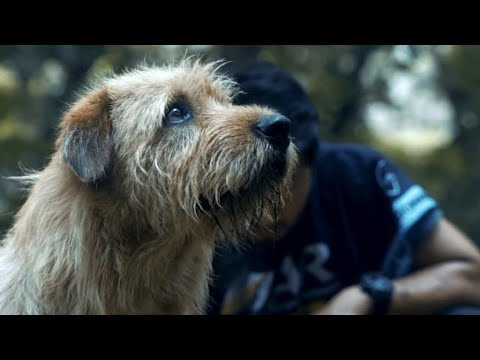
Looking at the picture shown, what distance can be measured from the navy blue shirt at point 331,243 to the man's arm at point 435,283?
0.08 metres

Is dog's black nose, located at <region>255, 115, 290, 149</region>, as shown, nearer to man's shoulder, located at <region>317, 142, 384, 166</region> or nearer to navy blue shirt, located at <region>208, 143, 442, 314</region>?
navy blue shirt, located at <region>208, 143, 442, 314</region>

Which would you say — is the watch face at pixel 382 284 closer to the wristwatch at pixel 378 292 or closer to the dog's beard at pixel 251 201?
the wristwatch at pixel 378 292

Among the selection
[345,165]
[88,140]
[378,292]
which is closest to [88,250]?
[88,140]

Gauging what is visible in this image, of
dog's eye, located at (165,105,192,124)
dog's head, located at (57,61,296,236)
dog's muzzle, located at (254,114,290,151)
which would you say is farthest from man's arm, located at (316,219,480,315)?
dog's eye, located at (165,105,192,124)

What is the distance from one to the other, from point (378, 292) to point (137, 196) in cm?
137

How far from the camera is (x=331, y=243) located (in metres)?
3.64

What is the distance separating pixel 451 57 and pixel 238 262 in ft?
14.4

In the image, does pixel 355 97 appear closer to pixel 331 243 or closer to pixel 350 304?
pixel 331 243

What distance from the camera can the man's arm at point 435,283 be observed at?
3309mm

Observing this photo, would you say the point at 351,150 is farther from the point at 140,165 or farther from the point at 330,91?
the point at 330,91

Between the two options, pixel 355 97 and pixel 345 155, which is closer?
pixel 345 155

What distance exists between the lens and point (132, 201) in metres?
2.60

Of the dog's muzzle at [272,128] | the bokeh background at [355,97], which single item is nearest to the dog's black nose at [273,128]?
the dog's muzzle at [272,128]

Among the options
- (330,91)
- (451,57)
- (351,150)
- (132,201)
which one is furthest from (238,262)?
(451,57)
